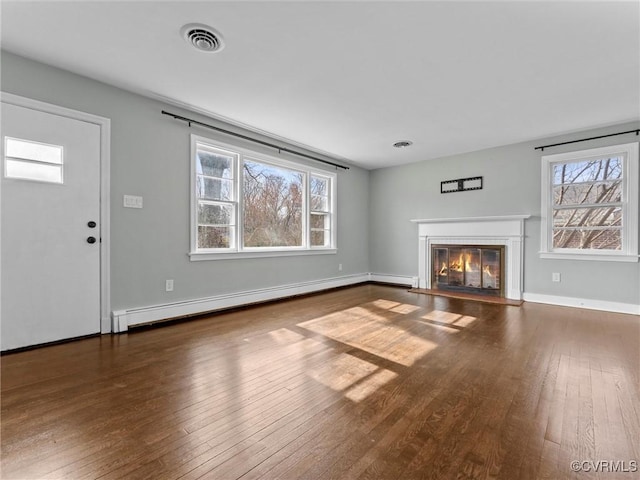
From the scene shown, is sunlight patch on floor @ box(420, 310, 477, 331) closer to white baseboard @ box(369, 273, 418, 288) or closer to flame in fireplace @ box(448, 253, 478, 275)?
flame in fireplace @ box(448, 253, 478, 275)

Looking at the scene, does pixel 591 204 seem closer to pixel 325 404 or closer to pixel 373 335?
pixel 373 335

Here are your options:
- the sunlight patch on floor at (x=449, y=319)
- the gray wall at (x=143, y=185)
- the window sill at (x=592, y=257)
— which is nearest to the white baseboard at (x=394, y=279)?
the sunlight patch on floor at (x=449, y=319)

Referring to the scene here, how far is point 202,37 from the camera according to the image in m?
2.23

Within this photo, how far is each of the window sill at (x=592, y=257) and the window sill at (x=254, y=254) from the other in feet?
10.9

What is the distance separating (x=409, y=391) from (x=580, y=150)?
4377 mm

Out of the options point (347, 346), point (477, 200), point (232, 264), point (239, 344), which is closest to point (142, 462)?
point (239, 344)

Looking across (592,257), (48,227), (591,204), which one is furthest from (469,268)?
(48,227)

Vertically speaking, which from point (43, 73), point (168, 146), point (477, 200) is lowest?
point (477, 200)

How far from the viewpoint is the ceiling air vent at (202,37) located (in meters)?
2.15

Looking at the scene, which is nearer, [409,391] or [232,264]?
[409,391]

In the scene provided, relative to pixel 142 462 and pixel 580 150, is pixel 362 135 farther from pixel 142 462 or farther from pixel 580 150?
pixel 142 462

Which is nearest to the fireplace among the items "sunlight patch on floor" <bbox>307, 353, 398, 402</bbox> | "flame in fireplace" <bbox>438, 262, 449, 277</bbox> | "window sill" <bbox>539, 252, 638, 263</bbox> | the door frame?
"flame in fireplace" <bbox>438, 262, 449, 277</bbox>

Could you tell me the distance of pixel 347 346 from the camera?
8.48 feet

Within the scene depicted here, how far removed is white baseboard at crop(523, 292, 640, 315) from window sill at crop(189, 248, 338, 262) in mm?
3218
